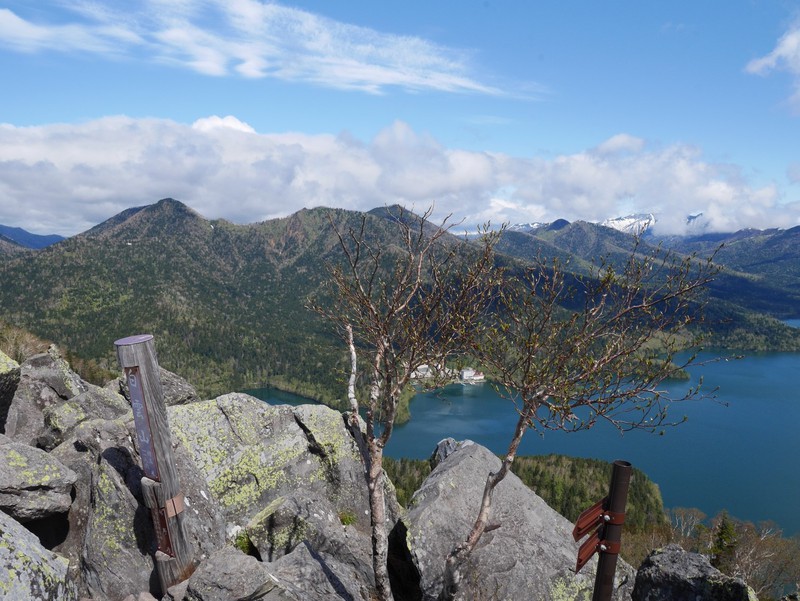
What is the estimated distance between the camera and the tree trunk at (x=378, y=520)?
14.4 meters

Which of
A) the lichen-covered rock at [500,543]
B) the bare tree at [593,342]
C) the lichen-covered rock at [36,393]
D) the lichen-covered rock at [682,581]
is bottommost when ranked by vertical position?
the lichen-covered rock at [500,543]

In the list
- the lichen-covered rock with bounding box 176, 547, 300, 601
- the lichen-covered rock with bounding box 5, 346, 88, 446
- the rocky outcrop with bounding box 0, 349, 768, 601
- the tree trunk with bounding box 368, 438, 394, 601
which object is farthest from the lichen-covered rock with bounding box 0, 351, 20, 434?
the tree trunk with bounding box 368, 438, 394, 601

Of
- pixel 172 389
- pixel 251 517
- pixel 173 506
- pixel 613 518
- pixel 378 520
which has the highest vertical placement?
pixel 613 518

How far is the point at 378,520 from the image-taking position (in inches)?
565

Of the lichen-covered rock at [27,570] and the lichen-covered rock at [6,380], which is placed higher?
the lichen-covered rock at [6,380]

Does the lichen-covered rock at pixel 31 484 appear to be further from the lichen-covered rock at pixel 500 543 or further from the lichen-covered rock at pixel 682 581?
the lichen-covered rock at pixel 682 581

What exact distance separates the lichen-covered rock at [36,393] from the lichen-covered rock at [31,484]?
7.67 m

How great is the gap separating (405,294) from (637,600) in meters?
11.5

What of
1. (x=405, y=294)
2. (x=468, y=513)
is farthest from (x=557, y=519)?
(x=405, y=294)

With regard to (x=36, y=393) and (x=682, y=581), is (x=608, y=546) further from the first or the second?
(x=36, y=393)

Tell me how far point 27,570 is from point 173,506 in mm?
4456

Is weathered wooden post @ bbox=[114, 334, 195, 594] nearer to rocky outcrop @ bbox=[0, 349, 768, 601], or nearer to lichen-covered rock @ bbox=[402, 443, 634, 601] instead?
rocky outcrop @ bbox=[0, 349, 768, 601]

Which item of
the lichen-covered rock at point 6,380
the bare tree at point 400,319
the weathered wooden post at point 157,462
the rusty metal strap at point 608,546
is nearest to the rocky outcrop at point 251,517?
the lichen-covered rock at point 6,380

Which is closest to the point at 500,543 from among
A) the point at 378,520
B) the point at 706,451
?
the point at 378,520
